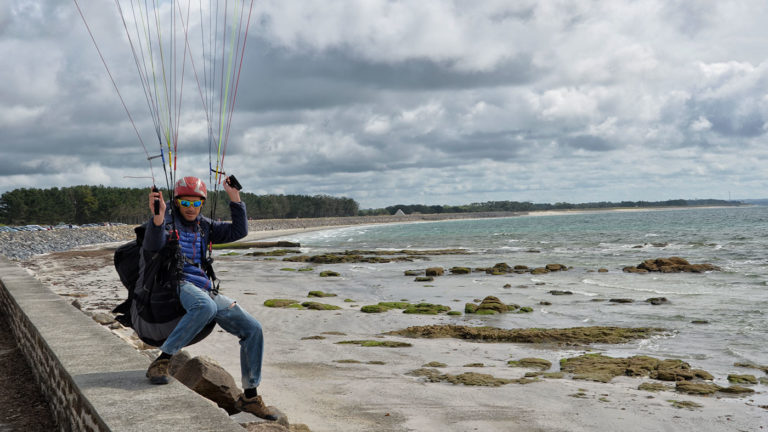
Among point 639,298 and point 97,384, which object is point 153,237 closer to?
point 97,384

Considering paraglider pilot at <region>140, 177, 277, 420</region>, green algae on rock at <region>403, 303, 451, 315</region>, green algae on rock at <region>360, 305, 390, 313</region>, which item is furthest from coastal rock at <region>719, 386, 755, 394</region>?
green algae on rock at <region>360, 305, 390, 313</region>

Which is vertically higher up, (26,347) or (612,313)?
(26,347)

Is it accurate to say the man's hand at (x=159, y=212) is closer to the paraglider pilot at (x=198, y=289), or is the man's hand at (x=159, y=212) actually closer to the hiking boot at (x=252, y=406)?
the paraglider pilot at (x=198, y=289)

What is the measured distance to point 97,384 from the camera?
15.0 feet

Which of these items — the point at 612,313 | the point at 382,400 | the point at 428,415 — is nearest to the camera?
the point at 428,415

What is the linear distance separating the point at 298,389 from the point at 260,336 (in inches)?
149

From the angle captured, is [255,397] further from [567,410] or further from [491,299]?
[491,299]

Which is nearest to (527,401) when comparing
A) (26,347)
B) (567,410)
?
(567,410)

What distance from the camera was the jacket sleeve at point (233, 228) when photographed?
5266mm

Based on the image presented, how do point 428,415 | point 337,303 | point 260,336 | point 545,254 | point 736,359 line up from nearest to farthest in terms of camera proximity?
point 260,336 → point 428,415 → point 736,359 → point 337,303 → point 545,254

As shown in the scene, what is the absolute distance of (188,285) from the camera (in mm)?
4727

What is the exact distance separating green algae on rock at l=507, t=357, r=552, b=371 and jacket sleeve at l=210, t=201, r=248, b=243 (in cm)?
668

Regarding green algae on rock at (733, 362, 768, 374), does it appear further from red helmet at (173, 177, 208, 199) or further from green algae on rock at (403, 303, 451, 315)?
red helmet at (173, 177, 208, 199)

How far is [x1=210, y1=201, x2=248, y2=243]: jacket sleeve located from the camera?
527 cm
